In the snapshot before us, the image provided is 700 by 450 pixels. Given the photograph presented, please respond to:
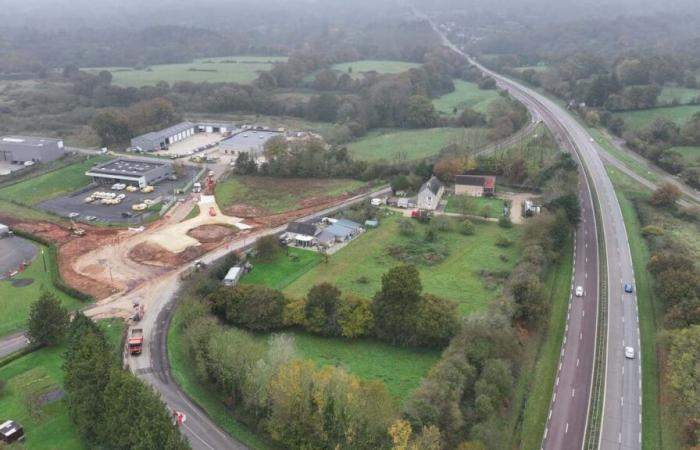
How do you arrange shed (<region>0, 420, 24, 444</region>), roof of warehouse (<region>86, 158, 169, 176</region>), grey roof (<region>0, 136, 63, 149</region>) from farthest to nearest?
grey roof (<region>0, 136, 63, 149</region>)
roof of warehouse (<region>86, 158, 169, 176</region>)
shed (<region>0, 420, 24, 444</region>)

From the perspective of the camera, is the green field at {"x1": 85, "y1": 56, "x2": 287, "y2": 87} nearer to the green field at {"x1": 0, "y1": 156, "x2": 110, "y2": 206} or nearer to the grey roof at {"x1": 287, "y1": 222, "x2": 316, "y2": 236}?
the green field at {"x1": 0, "y1": 156, "x2": 110, "y2": 206}

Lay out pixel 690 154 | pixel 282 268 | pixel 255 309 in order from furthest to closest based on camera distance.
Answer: pixel 690 154
pixel 282 268
pixel 255 309

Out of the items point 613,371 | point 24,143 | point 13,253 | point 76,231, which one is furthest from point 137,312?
point 24,143

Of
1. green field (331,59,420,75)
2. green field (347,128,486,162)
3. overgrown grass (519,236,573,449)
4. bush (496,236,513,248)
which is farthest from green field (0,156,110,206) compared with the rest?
green field (331,59,420,75)

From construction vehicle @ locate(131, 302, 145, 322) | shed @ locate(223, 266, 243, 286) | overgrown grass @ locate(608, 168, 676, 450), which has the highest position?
overgrown grass @ locate(608, 168, 676, 450)

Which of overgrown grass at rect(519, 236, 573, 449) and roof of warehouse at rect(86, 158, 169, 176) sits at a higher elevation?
overgrown grass at rect(519, 236, 573, 449)

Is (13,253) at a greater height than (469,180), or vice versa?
(469,180)

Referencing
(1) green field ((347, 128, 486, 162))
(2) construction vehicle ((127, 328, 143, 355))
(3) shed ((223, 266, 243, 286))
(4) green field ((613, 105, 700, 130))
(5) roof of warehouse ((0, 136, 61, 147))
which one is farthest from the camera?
(4) green field ((613, 105, 700, 130))

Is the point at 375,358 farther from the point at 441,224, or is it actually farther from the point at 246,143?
the point at 246,143
